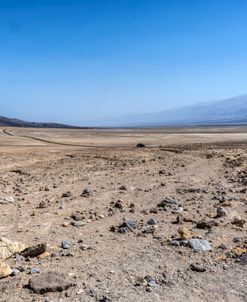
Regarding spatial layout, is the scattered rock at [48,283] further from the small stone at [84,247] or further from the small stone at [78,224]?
the small stone at [78,224]

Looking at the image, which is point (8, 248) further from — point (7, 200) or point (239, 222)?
point (239, 222)

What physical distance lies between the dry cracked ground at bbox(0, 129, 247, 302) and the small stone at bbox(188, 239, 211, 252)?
0.06ft

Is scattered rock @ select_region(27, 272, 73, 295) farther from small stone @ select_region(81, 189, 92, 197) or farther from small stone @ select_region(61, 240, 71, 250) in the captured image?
small stone @ select_region(81, 189, 92, 197)

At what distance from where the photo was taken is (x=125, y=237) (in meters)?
8.35

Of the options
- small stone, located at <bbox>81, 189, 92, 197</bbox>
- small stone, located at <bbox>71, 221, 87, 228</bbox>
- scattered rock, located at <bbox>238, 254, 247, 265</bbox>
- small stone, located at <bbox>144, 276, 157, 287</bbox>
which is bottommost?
small stone, located at <bbox>144, 276, 157, 287</bbox>

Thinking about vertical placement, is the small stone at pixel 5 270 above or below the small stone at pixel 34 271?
above

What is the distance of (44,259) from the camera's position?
699 centimetres

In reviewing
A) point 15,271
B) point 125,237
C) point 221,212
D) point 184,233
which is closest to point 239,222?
point 221,212

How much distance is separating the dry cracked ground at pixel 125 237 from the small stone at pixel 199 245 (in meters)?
0.02

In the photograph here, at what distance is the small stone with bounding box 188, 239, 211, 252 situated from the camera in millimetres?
7527

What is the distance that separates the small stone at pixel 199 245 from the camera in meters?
7.53

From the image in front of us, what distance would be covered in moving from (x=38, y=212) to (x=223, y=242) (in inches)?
179

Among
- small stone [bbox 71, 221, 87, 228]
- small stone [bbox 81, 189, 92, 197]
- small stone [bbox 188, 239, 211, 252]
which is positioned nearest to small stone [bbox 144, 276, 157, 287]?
small stone [bbox 188, 239, 211, 252]

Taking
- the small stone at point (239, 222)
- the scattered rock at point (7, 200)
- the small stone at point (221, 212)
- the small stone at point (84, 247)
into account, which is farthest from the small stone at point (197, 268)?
the scattered rock at point (7, 200)
